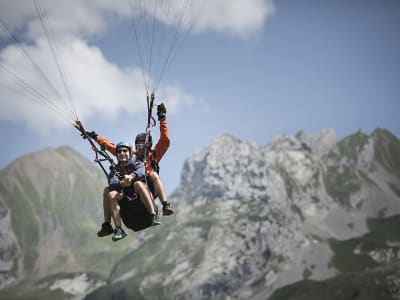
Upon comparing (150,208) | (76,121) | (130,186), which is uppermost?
(76,121)

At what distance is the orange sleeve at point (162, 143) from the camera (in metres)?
18.1

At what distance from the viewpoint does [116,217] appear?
16.1 metres

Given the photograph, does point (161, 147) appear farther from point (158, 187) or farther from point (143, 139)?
point (158, 187)

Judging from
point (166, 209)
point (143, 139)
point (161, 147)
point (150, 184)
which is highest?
point (143, 139)

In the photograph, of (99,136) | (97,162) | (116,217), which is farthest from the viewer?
(99,136)

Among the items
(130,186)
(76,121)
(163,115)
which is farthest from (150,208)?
(76,121)

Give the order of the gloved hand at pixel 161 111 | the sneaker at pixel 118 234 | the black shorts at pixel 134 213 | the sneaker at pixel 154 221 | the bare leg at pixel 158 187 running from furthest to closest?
the gloved hand at pixel 161 111 < the bare leg at pixel 158 187 < the black shorts at pixel 134 213 < the sneaker at pixel 154 221 < the sneaker at pixel 118 234

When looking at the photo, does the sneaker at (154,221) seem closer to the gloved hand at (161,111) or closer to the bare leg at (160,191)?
the bare leg at (160,191)

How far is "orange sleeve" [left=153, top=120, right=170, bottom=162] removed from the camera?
59.5ft

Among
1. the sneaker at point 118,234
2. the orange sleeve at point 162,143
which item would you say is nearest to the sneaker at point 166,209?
the sneaker at point 118,234

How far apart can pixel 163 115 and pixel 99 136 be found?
374cm

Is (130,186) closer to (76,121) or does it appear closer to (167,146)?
(167,146)

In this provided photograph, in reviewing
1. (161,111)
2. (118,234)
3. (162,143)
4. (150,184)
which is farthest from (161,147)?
(118,234)

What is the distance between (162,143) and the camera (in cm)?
1831
